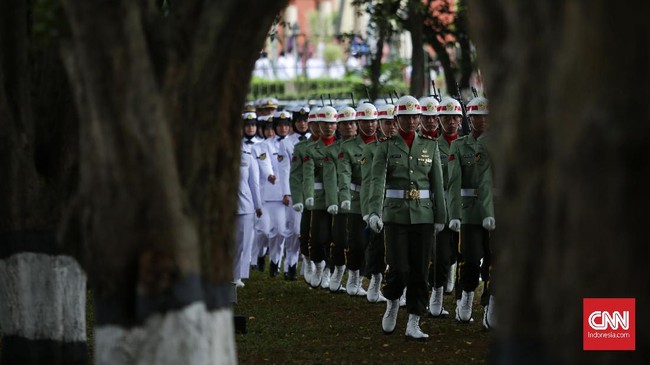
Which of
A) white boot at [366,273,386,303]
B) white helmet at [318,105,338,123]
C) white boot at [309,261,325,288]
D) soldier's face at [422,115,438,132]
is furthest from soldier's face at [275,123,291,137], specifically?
soldier's face at [422,115,438,132]

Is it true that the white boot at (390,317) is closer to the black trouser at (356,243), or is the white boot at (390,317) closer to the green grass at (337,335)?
the green grass at (337,335)

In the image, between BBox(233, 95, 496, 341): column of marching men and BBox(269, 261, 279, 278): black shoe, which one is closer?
BBox(233, 95, 496, 341): column of marching men

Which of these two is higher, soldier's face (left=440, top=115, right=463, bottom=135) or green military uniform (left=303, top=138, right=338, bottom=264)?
soldier's face (left=440, top=115, right=463, bottom=135)

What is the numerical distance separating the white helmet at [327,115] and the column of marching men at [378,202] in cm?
1

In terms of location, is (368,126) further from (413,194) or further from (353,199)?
(413,194)

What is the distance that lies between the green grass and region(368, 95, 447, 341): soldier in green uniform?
419mm

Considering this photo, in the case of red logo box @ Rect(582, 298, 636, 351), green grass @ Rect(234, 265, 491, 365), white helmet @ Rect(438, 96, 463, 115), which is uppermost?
white helmet @ Rect(438, 96, 463, 115)

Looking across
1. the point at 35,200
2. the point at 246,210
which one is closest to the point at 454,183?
the point at 246,210

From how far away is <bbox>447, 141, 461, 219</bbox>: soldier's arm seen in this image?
48.2 ft

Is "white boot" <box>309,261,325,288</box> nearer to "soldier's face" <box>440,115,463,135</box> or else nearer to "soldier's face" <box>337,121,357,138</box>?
"soldier's face" <box>337,121,357,138</box>

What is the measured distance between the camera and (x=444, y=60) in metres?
29.4

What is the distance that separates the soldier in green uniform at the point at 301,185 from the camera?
19.5m

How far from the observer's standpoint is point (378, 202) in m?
13.8

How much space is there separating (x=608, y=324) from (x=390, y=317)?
8.00m
